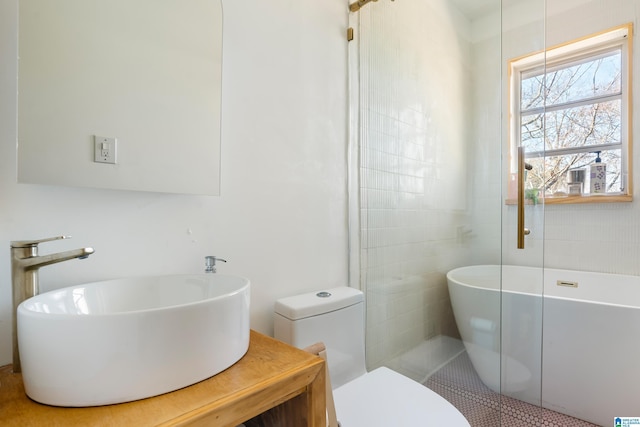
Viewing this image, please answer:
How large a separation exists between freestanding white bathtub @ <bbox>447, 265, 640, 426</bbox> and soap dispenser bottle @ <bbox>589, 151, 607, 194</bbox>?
0.62 metres

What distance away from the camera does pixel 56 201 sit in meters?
0.83

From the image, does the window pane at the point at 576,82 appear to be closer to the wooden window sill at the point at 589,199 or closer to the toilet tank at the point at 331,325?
the wooden window sill at the point at 589,199

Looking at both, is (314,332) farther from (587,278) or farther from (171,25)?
(587,278)

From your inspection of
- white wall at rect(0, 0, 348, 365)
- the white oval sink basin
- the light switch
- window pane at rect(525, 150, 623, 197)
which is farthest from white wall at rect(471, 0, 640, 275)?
the light switch

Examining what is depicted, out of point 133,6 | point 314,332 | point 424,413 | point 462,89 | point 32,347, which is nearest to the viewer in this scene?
point 32,347

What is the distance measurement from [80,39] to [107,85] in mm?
121

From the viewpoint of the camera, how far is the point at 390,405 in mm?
1084

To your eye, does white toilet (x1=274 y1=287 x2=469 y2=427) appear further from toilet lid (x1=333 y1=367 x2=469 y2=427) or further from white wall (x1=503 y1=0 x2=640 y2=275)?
Result: white wall (x1=503 y1=0 x2=640 y2=275)

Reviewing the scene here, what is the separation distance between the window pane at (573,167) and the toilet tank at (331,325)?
1.45 m

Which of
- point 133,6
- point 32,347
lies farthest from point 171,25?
point 32,347

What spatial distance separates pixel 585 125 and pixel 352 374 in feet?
8.21

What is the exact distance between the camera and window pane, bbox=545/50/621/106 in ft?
7.36

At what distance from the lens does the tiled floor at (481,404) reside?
1603 mm

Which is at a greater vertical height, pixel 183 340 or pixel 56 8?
pixel 56 8
